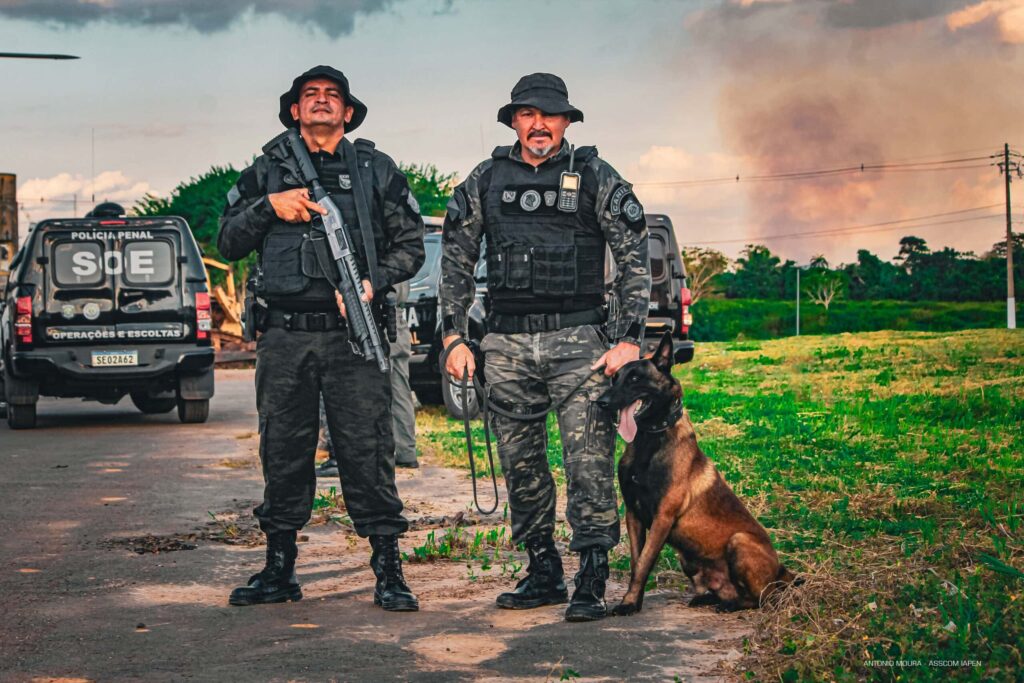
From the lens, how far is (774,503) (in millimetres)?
7785

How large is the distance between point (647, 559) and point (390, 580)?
3.75 feet

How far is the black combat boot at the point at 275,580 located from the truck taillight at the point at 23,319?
28.8 ft

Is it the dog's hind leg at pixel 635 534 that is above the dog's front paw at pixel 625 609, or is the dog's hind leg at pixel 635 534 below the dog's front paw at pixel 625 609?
above

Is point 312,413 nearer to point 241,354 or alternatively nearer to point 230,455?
point 230,455

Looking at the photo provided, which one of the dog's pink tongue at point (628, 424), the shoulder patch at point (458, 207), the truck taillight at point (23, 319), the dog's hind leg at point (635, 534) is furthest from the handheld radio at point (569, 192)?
the truck taillight at point (23, 319)

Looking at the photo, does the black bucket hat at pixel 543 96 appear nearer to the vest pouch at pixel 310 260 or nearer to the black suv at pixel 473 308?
the vest pouch at pixel 310 260

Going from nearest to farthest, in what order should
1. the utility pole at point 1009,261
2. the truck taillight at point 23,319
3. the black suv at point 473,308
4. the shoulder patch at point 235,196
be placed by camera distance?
the shoulder patch at point 235,196
the black suv at point 473,308
the truck taillight at point 23,319
the utility pole at point 1009,261

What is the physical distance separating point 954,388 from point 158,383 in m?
9.44

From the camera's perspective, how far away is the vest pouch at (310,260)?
18.0 ft

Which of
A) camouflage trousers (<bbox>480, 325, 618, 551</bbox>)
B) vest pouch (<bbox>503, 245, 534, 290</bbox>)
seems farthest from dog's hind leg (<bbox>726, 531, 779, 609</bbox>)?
vest pouch (<bbox>503, 245, 534, 290</bbox>)

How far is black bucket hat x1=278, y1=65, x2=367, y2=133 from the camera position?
5.57 m

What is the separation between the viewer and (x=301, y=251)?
5516 millimetres

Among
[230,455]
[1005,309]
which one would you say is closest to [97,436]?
[230,455]

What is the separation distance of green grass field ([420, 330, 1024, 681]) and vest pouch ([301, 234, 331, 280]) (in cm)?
237
